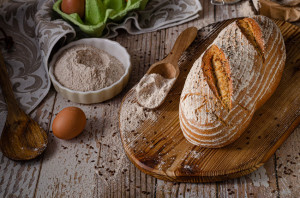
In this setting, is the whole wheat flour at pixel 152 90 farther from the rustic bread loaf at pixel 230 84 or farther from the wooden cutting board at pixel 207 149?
the rustic bread loaf at pixel 230 84

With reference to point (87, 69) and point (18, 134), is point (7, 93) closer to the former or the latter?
point (18, 134)

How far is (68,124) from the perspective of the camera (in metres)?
1.89

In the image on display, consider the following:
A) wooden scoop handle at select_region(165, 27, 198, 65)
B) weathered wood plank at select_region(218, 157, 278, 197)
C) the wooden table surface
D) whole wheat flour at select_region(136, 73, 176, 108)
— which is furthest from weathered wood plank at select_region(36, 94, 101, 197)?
weathered wood plank at select_region(218, 157, 278, 197)

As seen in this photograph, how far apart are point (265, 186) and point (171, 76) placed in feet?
2.39

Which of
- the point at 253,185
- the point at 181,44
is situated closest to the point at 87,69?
the point at 181,44

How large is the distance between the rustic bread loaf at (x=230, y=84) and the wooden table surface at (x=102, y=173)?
0.72 feet

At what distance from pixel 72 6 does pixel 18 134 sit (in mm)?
861

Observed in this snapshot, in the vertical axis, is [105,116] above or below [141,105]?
below

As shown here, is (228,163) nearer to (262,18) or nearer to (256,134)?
(256,134)

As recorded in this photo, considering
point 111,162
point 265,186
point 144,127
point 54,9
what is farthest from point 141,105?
point 54,9

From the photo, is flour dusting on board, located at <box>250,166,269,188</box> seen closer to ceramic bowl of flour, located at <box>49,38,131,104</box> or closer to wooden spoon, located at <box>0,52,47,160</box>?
ceramic bowl of flour, located at <box>49,38,131,104</box>

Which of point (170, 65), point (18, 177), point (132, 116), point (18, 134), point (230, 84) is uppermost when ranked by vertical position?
point (230, 84)

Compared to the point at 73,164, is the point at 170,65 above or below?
above

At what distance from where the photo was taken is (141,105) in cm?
196
